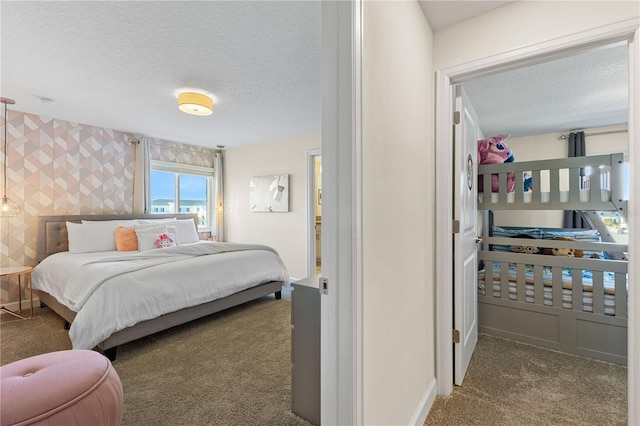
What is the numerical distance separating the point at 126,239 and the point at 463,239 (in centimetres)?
397

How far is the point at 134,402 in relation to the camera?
1778 mm

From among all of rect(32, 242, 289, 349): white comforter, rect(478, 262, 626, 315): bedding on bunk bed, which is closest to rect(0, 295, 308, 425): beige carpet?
rect(32, 242, 289, 349): white comforter

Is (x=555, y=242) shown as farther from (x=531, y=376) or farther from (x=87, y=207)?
(x=87, y=207)

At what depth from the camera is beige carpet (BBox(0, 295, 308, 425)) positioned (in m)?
1.69

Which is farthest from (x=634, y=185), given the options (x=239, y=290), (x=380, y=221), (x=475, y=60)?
(x=239, y=290)

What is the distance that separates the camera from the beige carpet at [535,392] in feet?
5.36

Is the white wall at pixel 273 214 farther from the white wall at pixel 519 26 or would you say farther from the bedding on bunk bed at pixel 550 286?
the white wall at pixel 519 26

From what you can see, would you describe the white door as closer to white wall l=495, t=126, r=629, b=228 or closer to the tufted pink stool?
the tufted pink stool

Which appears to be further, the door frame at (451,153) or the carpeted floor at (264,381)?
the carpeted floor at (264,381)

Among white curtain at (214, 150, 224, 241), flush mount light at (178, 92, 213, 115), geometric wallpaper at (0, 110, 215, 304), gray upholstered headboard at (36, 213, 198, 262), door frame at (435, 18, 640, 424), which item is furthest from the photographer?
white curtain at (214, 150, 224, 241)

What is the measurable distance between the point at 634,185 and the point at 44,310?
17.5ft

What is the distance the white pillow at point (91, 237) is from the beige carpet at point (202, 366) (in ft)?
2.67

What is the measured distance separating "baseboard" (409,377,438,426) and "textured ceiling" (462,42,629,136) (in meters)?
2.35

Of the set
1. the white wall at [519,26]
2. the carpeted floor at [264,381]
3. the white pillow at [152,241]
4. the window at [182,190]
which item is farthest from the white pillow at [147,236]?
the white wall at [519,26]
